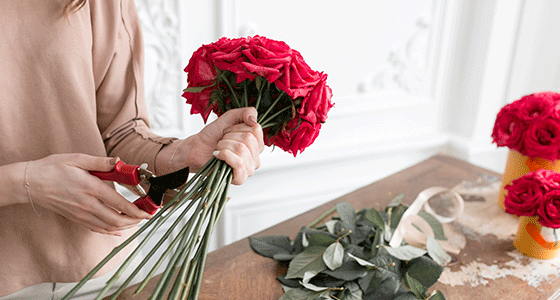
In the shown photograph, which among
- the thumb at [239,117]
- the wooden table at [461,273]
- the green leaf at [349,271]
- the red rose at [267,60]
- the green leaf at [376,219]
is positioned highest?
the red rose at [267,60]

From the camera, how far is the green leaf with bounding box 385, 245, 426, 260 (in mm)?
852

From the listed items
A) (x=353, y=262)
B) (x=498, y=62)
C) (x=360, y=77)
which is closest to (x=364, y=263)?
(x=353, y=262)

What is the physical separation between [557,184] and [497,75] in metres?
1.37

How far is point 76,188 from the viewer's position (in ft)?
2.11

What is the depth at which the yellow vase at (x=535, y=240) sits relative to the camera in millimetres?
914

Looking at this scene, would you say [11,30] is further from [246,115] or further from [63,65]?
[246,115]

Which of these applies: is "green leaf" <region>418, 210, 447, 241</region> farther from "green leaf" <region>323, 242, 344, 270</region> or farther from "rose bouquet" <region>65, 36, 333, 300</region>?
"rose bouquet" <region>65, 36, 333, 300</region>

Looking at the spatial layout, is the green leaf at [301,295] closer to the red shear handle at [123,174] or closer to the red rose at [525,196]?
the red shear handle at [123,174]

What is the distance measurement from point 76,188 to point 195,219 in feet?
0.76

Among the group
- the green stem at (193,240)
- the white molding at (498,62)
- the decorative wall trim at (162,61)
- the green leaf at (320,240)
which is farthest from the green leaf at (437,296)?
the white molding at (498,62)

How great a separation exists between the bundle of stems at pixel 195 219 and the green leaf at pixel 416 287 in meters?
0.39

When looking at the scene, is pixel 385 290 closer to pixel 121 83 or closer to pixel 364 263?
pixel 364 263

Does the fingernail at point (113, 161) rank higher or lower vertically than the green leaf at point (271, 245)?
higher

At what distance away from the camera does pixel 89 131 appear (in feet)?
2.62
